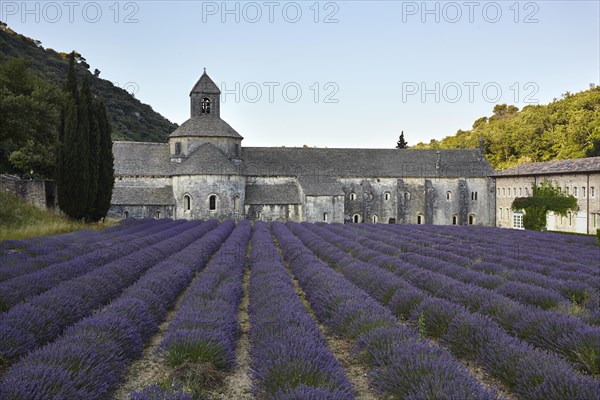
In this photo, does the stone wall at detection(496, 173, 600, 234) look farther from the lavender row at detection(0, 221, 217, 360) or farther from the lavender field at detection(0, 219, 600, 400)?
the lavender row at detection(0, 221, 217, 360)

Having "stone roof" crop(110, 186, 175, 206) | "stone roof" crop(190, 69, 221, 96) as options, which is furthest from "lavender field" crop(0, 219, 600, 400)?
"stone roof" crop(190, 69, 221, 96)

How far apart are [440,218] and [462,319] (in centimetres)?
4006

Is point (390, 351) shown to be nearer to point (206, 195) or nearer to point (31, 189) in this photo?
point (31, 189)

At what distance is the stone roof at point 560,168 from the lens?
3384 centimetres

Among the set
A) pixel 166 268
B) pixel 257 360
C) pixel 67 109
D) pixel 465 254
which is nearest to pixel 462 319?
pixel 257 360

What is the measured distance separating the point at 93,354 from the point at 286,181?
37.5 m

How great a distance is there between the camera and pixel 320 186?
4028 centimetres

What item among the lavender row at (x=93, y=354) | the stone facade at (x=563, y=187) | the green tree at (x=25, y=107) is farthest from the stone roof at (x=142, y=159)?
the lavender row at (x=93, y=354)

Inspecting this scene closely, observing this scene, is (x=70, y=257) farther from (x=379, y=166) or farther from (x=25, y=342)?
(x=379, y=166)

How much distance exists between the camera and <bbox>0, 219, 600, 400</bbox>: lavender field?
4.29m

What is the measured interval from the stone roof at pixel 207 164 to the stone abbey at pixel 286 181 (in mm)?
80

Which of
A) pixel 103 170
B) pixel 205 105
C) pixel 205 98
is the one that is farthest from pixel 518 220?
pixel 103 170

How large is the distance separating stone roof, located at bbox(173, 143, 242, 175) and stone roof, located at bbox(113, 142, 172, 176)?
2211mm

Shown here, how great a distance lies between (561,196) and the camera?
3559cm
